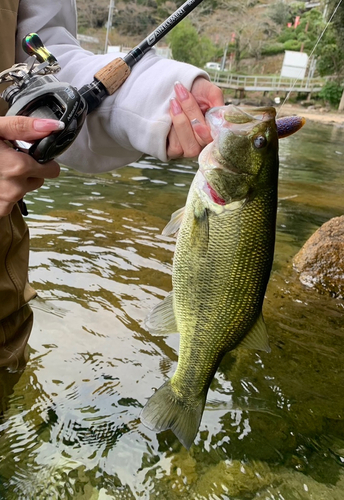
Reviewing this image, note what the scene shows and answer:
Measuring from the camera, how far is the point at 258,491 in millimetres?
2305

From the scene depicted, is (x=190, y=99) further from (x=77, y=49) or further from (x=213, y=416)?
(x=213, y=416)

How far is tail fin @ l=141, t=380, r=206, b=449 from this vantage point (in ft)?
6.07

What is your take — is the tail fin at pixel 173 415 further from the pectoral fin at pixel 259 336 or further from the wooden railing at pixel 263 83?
the wooden railing at pixel 263 83

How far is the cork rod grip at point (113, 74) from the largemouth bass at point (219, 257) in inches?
19.9

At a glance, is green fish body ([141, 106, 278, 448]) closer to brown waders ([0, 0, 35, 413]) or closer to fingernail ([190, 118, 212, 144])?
fingernail ([190, 118, 212, 144])

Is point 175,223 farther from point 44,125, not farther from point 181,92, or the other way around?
point 44,125

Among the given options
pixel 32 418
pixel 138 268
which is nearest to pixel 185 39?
pixel 138 268

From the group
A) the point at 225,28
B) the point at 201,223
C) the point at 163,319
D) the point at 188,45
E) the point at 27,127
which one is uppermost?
the point at 225,28

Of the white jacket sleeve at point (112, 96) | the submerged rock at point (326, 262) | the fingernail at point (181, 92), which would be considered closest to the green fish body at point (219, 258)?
the fingernail at point (181, 92)

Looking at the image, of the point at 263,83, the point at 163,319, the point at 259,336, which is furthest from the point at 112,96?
the point at 263,83

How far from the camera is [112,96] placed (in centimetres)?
177

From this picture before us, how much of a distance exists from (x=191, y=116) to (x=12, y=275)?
0.99m

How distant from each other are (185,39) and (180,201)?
3275 cm

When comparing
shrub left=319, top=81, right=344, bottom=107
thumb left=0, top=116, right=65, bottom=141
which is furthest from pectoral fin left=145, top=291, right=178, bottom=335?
shrub left=319, top=81, right=344, bottom=107
